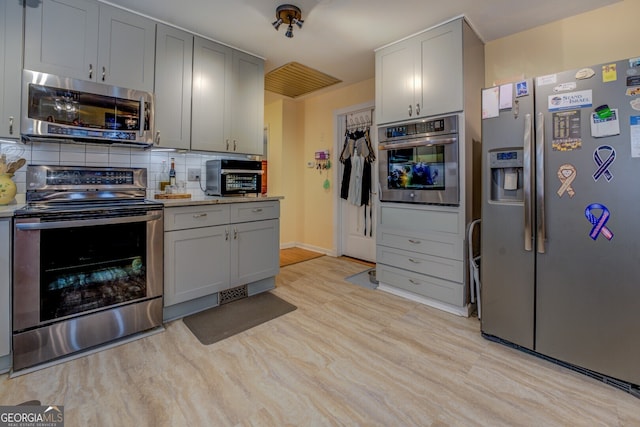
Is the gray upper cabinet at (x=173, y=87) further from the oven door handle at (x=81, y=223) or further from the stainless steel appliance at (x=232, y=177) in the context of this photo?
the oven door handle at (x=81, y=223)

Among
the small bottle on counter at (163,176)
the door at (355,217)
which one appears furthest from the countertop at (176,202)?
the door at (355,217)

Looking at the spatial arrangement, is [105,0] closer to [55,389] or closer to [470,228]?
[55,389]

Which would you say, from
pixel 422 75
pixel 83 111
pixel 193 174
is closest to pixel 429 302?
pixel 422 75

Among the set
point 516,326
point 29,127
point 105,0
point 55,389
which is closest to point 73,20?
point 105,0

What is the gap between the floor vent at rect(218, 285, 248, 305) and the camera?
273cm

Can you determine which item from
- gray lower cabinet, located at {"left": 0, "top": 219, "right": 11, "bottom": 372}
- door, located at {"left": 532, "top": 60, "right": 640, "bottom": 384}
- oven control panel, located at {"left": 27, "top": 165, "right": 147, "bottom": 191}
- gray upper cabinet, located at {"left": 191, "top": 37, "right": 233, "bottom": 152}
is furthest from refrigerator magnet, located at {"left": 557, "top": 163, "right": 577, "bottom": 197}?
gray lower cabinet, located at {"left": 0, "top": 219, "right": 11, "bottom": 372}

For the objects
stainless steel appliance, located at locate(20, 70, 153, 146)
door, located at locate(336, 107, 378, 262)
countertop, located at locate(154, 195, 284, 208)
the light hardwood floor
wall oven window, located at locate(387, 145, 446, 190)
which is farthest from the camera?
door, located at locate(336, 107, 378, 262)

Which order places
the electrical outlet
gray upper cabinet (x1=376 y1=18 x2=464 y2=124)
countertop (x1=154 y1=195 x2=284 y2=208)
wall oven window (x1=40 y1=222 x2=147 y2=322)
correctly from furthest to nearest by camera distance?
the electrical outlet → gray upper cabinet (x1=376 y1=18 x2=464 y2=124) → countertop (x1=154 y1=195 x2=284 y2=208) → wall oven window (x1=40 y1=222 x2=147 y2=322)

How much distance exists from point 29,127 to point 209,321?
6.06 feet

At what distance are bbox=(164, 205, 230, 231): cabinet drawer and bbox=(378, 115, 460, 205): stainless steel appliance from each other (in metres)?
1.63

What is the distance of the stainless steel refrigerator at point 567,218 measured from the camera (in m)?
1.60

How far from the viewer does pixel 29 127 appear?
1936mm

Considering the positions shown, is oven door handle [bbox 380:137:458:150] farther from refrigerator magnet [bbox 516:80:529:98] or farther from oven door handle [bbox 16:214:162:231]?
oven door handle [bbox 16:214:162:231]

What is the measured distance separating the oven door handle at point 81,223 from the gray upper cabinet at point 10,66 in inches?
28.1
